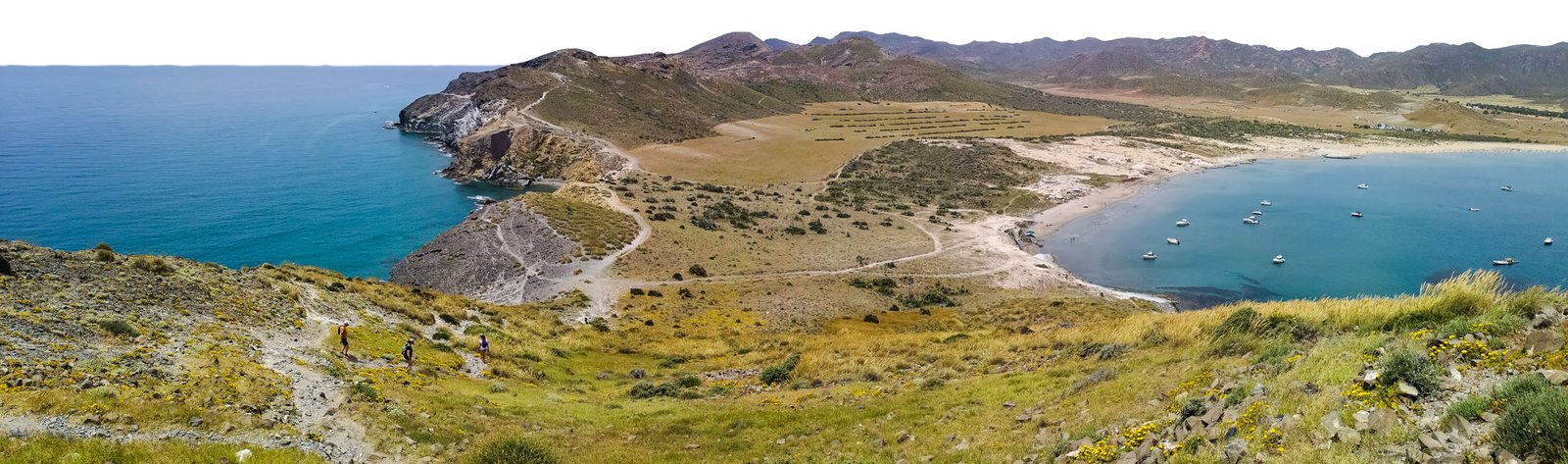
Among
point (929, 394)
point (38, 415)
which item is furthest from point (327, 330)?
point (929, 394)

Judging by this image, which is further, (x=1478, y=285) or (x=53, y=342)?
(x=53, y=342)

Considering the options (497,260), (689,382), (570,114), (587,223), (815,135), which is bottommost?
(497,260)

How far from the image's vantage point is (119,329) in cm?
1919

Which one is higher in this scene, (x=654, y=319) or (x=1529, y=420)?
(x=1529, y=420)

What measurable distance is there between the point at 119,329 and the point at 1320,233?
3744 inches

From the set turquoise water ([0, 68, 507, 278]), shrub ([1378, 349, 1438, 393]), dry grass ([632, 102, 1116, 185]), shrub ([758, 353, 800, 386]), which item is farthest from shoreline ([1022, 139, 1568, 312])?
turquoise water ([0, 68, 507, 278])

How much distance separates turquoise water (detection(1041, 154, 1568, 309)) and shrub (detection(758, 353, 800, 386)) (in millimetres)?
40366

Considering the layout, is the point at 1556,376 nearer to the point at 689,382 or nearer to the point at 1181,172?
the point at 689,382

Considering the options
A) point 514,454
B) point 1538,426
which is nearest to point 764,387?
point 514,454

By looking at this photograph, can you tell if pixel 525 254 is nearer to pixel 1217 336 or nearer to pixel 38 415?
pixel 38 415

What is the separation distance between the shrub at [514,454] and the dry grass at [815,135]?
8735 cm

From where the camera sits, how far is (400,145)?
15075 cm

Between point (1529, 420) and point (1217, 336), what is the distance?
457 inches

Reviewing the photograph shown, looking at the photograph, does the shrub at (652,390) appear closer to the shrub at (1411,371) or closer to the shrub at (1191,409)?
the shrub at (1191,409)
